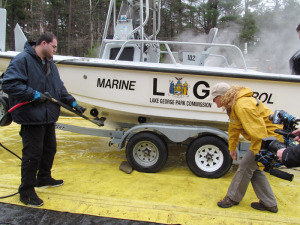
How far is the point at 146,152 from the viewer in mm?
3885

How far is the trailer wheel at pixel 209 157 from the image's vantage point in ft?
12.1

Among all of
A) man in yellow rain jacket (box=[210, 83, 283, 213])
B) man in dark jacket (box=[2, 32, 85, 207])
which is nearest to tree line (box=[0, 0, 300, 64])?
man in dark jacket (box=[2, 32, 85, 207])

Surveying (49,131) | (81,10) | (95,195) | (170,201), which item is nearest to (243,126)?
(170,201)

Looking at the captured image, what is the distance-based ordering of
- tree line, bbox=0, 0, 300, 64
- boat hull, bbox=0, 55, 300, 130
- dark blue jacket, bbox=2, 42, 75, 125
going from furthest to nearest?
tree line, bbox=0, 0, 300, 64
boat hull, bbox=0, 55, 300, 130
dark blue jacket, bbox=2, 42, 75, 125

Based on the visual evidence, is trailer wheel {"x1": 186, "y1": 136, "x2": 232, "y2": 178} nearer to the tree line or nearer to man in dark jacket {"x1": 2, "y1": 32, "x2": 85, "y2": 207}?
man in dark jacket {"x1": 2, "y1": 32, "x2": 85, "y2": 207}

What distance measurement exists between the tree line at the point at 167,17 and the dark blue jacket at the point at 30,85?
12.0 m

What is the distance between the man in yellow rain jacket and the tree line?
41.1ft

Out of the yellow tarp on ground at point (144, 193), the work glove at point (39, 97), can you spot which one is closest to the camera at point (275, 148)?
the yellow tarp on ground at point (144, 193)

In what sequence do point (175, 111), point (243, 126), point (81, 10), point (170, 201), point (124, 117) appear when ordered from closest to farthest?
point (243, 126)
point (170, 201)
point (175, 111)
point (124, 117)
point (81, 10)

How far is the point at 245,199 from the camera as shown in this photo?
10.5 ft

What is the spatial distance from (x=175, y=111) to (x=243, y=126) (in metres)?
1.36

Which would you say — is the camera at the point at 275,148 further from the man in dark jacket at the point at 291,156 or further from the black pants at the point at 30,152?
the black pants at the point at 30,152

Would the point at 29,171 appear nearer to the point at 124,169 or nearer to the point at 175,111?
the point at 124,169

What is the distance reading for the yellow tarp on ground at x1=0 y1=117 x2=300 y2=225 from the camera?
2.79 m
